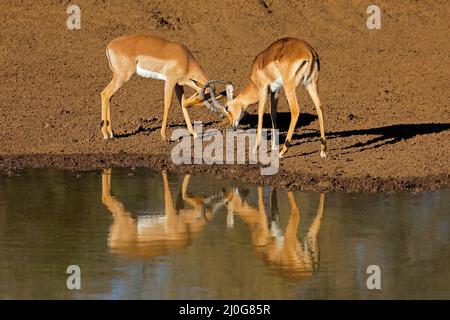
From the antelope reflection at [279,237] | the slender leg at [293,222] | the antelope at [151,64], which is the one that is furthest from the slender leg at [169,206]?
the antelope at [151,64]

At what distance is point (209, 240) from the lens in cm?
1016

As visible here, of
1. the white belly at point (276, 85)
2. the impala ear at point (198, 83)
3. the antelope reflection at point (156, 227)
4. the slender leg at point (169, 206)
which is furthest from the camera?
the impala ear at point (198, 83)

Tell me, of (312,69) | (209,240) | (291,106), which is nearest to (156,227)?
(209,240)

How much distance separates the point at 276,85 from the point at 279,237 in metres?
4.48

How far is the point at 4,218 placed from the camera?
11.0 meters

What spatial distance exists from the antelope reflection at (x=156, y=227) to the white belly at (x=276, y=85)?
8.55 feet

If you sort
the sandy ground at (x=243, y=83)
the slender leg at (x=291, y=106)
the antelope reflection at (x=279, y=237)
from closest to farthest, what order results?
the antelope reflection at (x=279, y=237), the sandy ground at (x=243, y=83), the slender leg at (x=291, y=106)

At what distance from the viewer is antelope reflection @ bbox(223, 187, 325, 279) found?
930 centimetres

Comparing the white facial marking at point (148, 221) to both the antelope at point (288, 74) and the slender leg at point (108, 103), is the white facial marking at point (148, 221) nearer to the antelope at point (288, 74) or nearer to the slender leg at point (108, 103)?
the antelope at point (288, 74)

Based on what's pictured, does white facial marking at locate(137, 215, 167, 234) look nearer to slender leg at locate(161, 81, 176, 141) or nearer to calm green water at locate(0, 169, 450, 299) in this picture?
calm green water at locate(0, 169, 450, 299)

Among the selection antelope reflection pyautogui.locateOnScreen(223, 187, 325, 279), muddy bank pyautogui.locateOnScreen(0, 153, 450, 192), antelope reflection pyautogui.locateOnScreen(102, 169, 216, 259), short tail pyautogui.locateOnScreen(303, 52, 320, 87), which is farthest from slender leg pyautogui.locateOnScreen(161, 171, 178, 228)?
short tail pyautogui.locateOnScreen(303, 52, 320, 87)

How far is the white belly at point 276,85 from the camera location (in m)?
14.3
